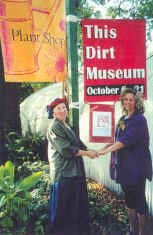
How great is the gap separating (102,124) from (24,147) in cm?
469

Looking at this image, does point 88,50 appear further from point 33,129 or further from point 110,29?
point 33,129

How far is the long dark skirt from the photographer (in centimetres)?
584

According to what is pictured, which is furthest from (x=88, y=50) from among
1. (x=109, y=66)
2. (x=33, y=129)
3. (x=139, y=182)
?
(x=33, y=129)

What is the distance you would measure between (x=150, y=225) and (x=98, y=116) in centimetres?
183

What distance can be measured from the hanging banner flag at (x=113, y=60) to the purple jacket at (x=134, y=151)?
0.39m

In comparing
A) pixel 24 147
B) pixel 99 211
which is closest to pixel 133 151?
pixel 99 211

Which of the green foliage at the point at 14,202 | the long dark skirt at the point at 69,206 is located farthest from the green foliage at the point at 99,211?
the green foliage at the point at 14,202

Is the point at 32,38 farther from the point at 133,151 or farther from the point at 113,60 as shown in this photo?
the point at 133,151

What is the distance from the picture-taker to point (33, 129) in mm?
11320

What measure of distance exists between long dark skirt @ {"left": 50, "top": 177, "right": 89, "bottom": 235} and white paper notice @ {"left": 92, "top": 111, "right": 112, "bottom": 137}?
597mm

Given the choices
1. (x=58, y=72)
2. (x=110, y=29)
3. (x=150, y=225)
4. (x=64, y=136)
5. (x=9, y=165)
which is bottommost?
(x=150, y=225)

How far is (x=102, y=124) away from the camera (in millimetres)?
5852

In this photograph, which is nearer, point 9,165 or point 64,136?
point 64,136

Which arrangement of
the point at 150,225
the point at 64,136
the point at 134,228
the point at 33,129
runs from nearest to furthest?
the point at 64,136 < the point at 134,228 < the point at 150,225 < the point at 33,129
